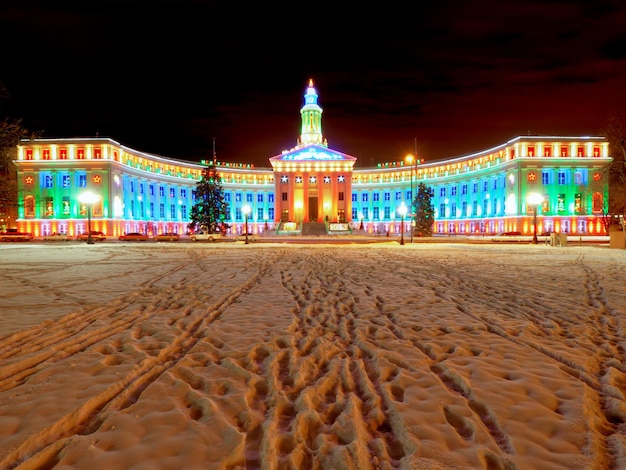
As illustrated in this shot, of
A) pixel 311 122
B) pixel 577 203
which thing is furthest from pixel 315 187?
pixel 577 203

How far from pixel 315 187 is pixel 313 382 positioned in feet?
288

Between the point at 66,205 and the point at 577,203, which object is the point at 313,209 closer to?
the point at 66,205

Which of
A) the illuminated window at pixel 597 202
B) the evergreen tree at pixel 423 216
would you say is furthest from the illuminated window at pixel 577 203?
the evergreen tree at pixel 423 216

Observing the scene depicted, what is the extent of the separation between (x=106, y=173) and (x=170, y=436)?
8050 centimetres

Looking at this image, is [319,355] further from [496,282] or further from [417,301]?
[496,282]

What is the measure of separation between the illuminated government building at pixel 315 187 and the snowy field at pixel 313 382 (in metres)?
50.4

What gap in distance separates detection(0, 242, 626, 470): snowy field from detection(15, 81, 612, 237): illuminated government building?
50446mm

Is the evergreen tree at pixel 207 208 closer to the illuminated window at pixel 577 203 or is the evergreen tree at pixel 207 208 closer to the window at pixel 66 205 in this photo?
the window at pixel 66 205

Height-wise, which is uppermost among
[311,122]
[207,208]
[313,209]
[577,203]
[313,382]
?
[311,122]

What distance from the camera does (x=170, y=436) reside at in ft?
11.3

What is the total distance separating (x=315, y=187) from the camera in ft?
301

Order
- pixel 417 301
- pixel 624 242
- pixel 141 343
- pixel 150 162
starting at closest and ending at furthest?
pixel 141 343 < pixel 417 301 < pixel 624 242 < pixel 150 162

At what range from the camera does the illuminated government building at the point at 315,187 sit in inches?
2901

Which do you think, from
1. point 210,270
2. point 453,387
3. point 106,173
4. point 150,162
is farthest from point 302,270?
point 150,162
